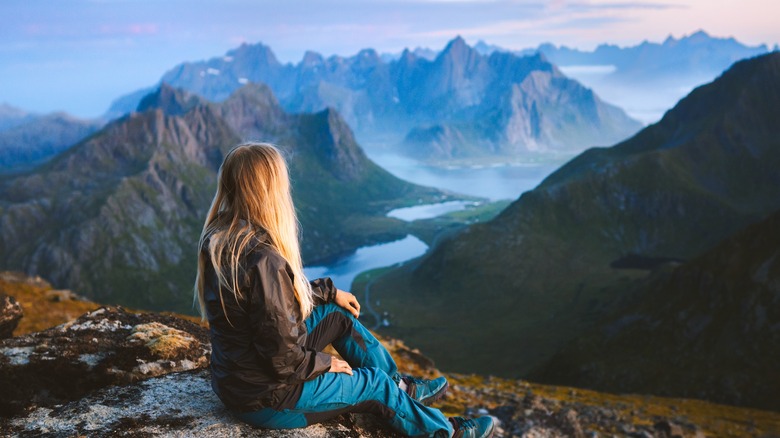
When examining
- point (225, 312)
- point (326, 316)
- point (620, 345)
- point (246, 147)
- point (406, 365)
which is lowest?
point (620, 345)

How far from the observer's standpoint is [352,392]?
10180 mm

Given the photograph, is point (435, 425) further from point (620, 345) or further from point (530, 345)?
point (530, 345)

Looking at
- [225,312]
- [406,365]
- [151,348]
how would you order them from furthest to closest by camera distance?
[406,365] → [151,348] → [225,312]

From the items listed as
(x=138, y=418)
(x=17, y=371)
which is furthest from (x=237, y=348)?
(x=17, y=371)

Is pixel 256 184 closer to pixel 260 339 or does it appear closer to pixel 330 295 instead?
pixel 260 339

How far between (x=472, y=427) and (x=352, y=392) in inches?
108

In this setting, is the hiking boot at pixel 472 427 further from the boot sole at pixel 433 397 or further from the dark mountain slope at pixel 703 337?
the dark mountain slope at pixel 703 337

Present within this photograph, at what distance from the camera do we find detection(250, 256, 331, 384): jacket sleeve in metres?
8.79

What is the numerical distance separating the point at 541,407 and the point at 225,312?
23.0m

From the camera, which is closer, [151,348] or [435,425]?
[435,425]

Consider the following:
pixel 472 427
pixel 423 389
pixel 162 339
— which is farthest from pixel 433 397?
pixel 162 339

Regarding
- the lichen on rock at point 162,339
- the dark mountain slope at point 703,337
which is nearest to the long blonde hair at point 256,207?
the lichen on rock at point 162,339

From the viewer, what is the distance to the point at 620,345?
98.2 metres

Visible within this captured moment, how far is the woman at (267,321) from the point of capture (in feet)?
29.2
